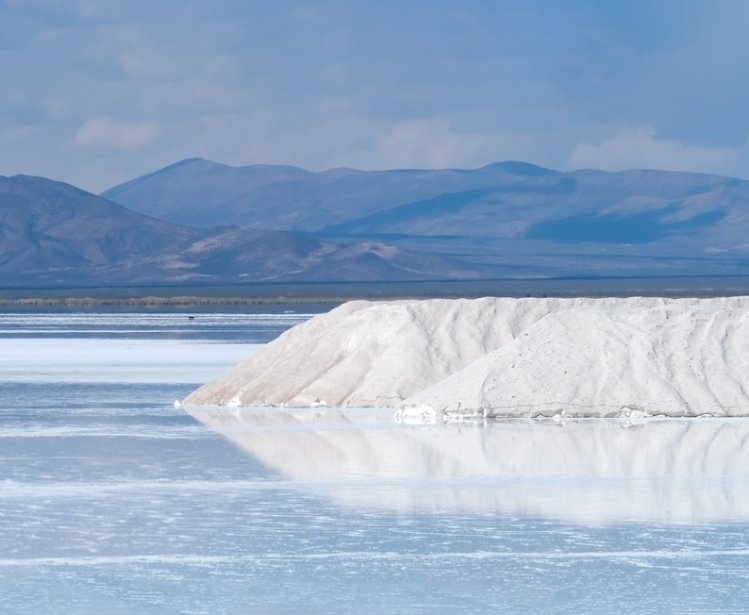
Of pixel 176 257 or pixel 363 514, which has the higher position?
pixel 176 257

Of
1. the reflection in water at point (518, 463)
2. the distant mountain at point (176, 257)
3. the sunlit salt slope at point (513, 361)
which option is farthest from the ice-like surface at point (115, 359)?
the distant mountain at point (176, 257)

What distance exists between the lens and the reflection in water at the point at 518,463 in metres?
11.4

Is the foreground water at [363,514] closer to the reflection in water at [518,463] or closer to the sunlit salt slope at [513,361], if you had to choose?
the reflection in water at [518,463]

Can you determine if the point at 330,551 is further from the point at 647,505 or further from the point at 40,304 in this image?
the point at 40,304

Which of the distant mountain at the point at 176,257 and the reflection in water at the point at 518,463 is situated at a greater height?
the distant mountain at the point at 176,257

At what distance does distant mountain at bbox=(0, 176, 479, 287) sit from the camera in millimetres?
161125

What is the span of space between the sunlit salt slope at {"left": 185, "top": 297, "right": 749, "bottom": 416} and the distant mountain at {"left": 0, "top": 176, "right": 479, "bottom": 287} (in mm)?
134134

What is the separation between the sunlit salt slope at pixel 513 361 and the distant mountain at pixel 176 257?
13413 centimetres

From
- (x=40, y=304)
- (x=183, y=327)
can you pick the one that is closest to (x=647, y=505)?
(x=183, y=327)

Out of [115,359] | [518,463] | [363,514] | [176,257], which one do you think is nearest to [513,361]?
[518,463]

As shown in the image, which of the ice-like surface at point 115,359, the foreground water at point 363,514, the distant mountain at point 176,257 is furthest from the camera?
the distant mountain at point 176,257

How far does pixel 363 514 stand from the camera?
11.0 meters

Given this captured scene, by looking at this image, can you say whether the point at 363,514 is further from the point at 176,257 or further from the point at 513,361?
the point at 176,257

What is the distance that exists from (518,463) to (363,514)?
9.91ft
